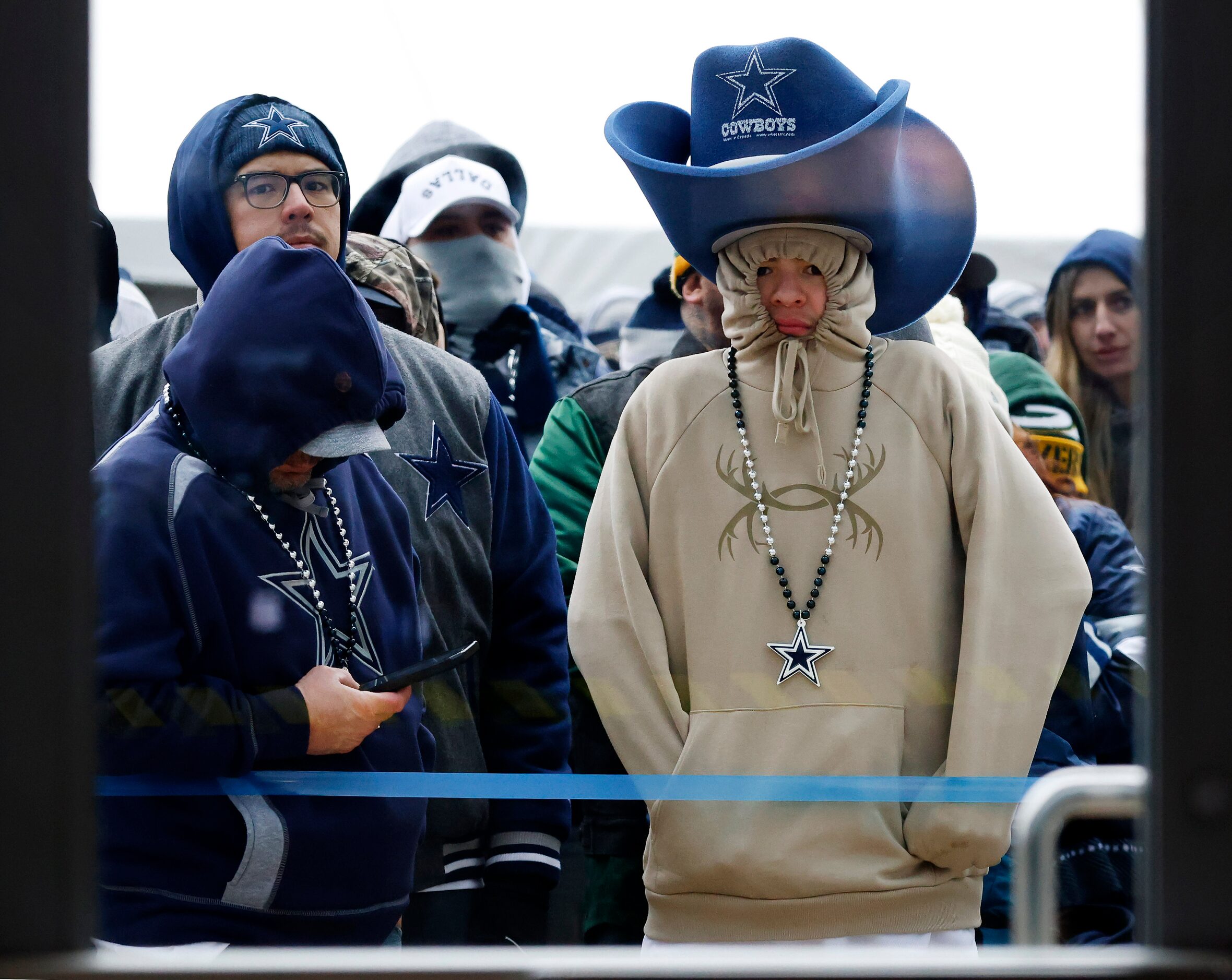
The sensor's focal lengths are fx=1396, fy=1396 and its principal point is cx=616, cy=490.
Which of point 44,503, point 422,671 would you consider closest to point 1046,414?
point 422,671

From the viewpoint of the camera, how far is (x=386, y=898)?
1673mm

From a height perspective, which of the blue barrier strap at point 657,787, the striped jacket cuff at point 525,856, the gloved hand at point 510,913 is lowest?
the gloved hand at point 510,913

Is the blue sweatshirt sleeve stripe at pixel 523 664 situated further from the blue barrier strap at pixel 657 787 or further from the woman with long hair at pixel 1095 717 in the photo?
the woman with long hair at pixel 1095 717

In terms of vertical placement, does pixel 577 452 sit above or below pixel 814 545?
above

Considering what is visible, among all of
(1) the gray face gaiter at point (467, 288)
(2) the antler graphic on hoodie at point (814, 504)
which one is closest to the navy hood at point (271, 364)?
(1) the gray face gaiter at point (467, 288)

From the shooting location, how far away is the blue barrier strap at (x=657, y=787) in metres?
1.66

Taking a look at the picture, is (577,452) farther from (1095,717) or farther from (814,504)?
(1095,717)

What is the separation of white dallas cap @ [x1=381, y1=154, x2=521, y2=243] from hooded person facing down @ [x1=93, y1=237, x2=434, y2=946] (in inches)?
6.3

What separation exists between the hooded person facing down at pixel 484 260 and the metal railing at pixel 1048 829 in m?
0.95

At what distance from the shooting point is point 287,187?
183cm

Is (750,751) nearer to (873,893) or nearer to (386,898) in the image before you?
(873,893)

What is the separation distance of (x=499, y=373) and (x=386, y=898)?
2.67 ft

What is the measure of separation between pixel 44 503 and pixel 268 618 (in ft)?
2.02

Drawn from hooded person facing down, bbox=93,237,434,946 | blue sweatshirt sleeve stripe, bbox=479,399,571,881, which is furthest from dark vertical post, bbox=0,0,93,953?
blue sweatshirt sleeve stripe, bbox=479,399,571,881
